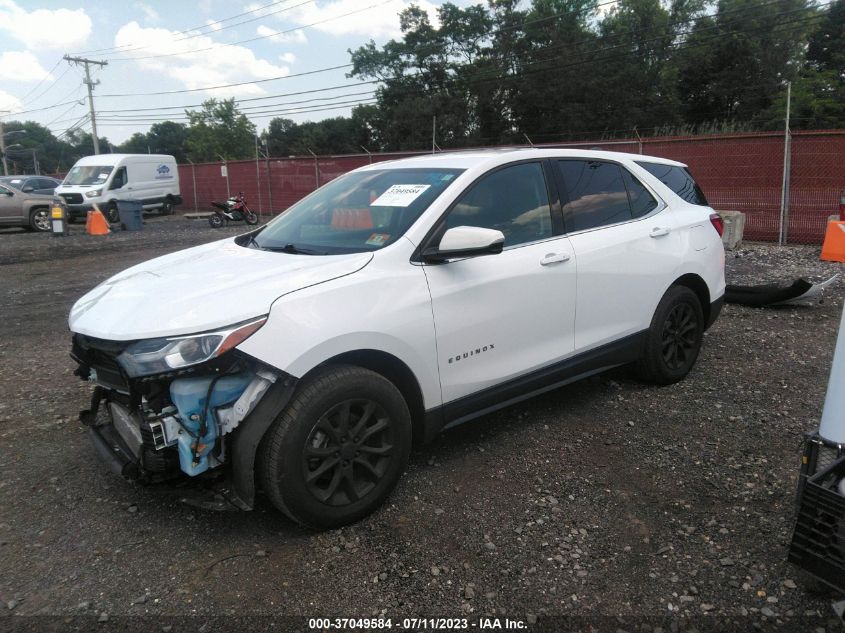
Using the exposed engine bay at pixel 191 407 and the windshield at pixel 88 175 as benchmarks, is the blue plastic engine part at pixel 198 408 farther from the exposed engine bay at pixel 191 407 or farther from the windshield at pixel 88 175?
the windshield at pixel 88 175

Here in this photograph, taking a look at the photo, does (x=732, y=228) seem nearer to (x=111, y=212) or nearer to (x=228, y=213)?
(x=228, y=213)

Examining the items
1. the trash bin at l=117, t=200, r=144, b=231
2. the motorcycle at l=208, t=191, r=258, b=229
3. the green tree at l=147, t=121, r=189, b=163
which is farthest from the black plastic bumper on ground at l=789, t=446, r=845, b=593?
the green tree at l=147, t=121, r=189, b=163

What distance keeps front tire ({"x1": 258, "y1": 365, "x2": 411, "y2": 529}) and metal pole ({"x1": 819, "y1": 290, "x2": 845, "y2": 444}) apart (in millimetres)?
1760

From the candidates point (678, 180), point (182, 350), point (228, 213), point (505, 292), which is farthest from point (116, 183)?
point (182, 350)

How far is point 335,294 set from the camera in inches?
109

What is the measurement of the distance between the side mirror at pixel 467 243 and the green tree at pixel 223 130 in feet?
242

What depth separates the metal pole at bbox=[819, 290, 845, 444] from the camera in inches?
92.9

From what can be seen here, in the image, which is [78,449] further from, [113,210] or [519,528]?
[113,210]

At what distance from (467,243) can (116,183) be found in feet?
71.2

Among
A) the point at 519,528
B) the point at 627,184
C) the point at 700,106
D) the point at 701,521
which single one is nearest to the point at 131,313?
the point at 519,528

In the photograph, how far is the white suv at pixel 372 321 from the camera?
257cm

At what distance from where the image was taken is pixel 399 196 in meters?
3.44

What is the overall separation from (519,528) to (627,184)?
2.64 metres

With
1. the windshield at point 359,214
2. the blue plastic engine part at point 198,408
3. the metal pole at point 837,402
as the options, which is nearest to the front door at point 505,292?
the windshield at point 359,214
